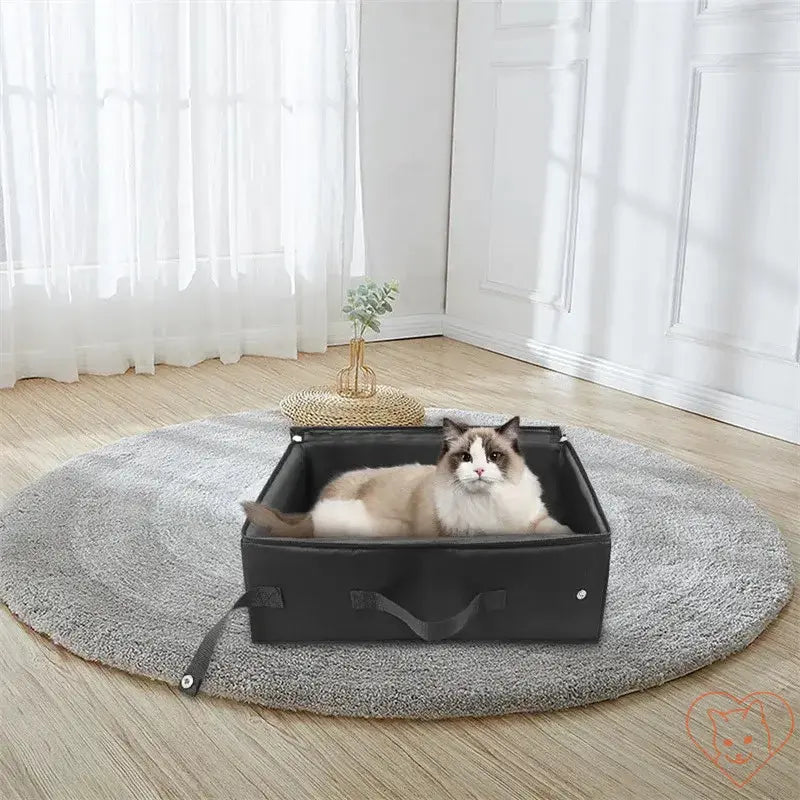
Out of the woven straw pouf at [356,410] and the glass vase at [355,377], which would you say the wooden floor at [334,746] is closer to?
the woven straw pouf at [356,410]

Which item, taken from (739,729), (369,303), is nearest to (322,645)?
(739,729)

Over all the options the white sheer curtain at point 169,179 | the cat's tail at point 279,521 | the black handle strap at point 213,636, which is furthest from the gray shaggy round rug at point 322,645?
the white sheer curtain at point 169,179

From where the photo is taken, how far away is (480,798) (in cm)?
143

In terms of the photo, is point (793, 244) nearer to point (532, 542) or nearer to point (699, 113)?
point (699, 113)

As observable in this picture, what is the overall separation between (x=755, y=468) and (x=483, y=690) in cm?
151

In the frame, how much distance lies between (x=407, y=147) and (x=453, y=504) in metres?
2.76

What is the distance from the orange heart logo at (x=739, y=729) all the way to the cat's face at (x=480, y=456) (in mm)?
483

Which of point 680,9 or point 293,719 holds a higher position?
point 680,9

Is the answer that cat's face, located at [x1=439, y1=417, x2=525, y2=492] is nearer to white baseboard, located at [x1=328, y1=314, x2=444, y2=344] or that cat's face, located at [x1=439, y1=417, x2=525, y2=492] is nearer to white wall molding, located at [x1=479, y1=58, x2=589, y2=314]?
white wall molding, located at [x1=479, y1=58, x2=589, y2=314]

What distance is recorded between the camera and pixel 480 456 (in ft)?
5.82

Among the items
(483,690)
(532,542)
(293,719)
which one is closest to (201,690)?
(293,719)

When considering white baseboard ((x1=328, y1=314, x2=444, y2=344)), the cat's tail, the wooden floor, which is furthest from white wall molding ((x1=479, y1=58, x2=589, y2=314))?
the cat's tail

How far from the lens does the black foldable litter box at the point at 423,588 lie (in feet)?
5.51

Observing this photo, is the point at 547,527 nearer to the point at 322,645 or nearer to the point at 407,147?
the point at 322,645
